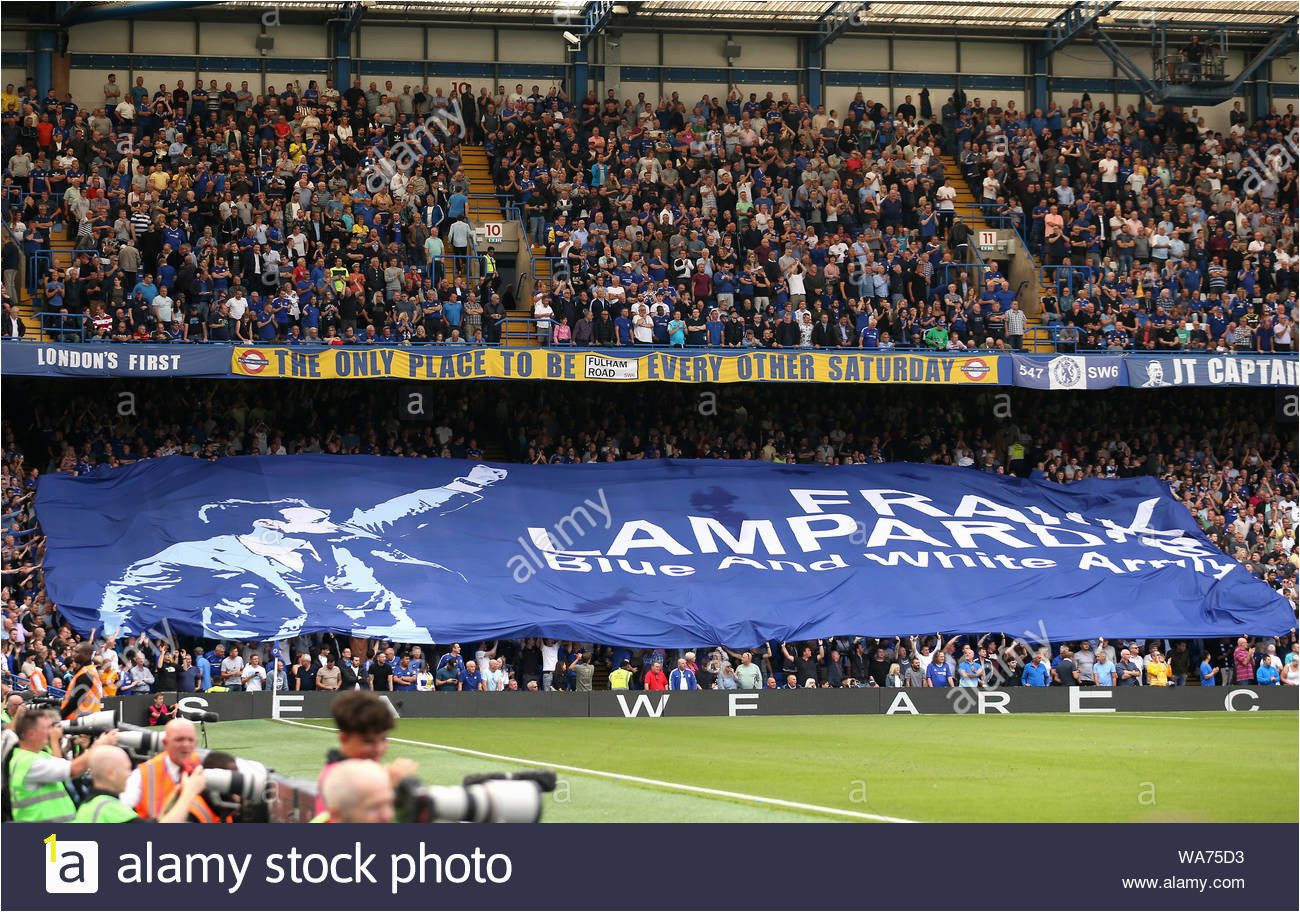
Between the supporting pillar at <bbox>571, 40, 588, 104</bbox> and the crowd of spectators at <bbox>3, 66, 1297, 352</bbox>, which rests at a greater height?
the supporting pillar at <bbox>571, 40, 588, 104</bbox>

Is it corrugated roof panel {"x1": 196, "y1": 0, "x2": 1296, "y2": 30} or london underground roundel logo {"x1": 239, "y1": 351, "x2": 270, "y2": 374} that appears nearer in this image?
london underground roundel logo {"x1": 239, "y1": 351, "x2": 270, "y2": 374}

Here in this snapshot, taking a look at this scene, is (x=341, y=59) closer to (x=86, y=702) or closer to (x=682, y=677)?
(x=682, y=677)

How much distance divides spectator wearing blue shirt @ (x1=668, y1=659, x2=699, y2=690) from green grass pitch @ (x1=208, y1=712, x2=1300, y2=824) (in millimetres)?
2523

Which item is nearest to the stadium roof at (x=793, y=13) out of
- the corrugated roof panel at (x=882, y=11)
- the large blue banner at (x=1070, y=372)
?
the corrugated roof panel at (x=882, y=11)

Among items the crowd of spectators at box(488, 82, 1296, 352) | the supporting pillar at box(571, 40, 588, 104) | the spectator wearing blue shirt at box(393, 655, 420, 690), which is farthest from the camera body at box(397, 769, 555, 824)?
the supporting pillar at box(571, 40, 588, 104)

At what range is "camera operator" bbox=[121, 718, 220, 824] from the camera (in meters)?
8.95

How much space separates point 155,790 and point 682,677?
853 inches

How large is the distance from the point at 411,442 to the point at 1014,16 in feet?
70.1

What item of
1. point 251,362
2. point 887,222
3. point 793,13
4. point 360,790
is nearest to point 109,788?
point 360,790

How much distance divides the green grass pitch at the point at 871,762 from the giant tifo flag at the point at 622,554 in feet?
12.7

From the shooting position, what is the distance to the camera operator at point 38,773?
31.7 ft

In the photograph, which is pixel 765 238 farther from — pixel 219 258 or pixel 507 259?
pixel 219 258

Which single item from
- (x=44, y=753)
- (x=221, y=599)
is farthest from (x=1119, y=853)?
(x=221, y=599)

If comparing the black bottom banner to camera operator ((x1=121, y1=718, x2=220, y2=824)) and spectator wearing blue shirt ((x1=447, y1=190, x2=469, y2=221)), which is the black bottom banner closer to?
spectator wearing blue shirt ((x1=447, y1=190, x2=469, y2=221))
